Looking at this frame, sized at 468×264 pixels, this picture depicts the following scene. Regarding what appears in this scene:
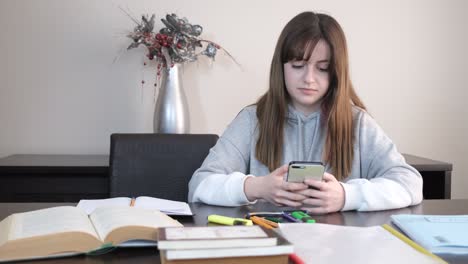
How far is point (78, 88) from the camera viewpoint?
220cm

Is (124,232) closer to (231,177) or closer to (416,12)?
(231,177)

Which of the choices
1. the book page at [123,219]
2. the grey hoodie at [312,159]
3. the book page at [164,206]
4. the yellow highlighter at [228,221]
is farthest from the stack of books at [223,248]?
the grey hoodie at [312,159]

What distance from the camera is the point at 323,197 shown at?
101 cm

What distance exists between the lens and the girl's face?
1310mm

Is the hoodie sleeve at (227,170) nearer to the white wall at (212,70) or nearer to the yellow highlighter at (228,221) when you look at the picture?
the yellow highlighter at (228,221)

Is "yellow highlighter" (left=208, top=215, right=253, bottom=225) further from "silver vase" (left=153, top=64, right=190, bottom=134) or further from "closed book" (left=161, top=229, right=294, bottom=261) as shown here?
"silver vase" (left=153, top=64, right=190, bottom=134)

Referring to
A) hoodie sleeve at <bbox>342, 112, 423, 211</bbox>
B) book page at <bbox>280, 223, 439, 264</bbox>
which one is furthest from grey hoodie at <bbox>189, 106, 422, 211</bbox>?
book page at <bbox>280, 223, 439, 264</bbox>

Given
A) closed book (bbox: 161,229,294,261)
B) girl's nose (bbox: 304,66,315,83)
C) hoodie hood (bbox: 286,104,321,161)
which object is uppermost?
girl's nose (bbox: 304,66,315,83)

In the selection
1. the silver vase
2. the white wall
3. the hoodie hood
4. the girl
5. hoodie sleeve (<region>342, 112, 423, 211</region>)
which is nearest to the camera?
hoodie sleeve (<region>342, 112, 423, 211</region>)

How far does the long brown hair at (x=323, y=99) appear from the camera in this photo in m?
1.32

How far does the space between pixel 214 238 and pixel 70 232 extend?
208mm

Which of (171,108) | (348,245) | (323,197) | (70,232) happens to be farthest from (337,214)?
(171,108)

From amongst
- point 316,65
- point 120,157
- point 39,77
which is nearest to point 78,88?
point 39,77

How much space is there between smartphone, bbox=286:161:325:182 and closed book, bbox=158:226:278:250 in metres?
0.34
